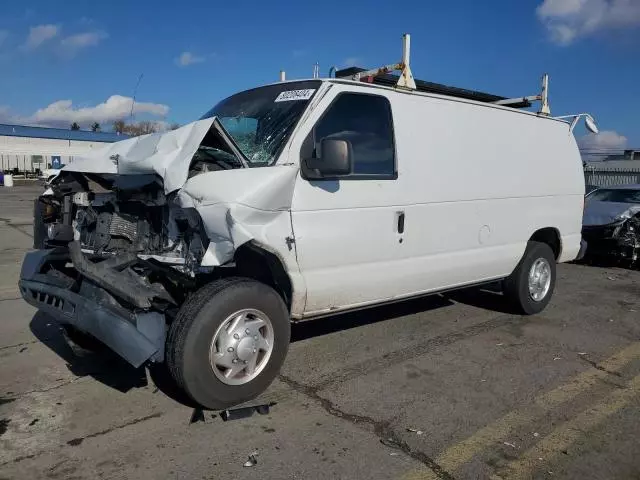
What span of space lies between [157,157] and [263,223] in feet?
2.87

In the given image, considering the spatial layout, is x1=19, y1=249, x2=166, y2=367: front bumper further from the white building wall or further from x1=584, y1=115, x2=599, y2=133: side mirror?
the white building wall

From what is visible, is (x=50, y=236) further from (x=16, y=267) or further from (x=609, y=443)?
(x=16, y=267)

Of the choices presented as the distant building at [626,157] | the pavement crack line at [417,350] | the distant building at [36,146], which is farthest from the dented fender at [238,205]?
the distant building at [36,146]

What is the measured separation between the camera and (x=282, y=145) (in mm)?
3846

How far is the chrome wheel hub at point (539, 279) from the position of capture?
6121 mm

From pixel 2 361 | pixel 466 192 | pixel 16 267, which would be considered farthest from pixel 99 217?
pixel 16 267

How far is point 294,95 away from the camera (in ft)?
13.9

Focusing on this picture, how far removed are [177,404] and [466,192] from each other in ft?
10.2

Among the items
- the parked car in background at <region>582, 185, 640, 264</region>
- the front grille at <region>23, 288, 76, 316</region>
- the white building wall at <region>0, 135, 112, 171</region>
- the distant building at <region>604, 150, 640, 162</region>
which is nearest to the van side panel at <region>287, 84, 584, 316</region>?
the front grille at <region>23, 288, 76, 316</region>

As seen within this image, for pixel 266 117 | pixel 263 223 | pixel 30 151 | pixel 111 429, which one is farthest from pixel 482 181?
pixel 30 151

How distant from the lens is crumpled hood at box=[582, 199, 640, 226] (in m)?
9.99

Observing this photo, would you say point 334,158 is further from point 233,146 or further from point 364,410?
point 364,410

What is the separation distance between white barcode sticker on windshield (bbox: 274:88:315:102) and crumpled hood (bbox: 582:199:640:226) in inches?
312

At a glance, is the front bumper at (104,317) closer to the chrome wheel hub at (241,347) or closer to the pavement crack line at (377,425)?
the chrome wheel hub at (241,347)
